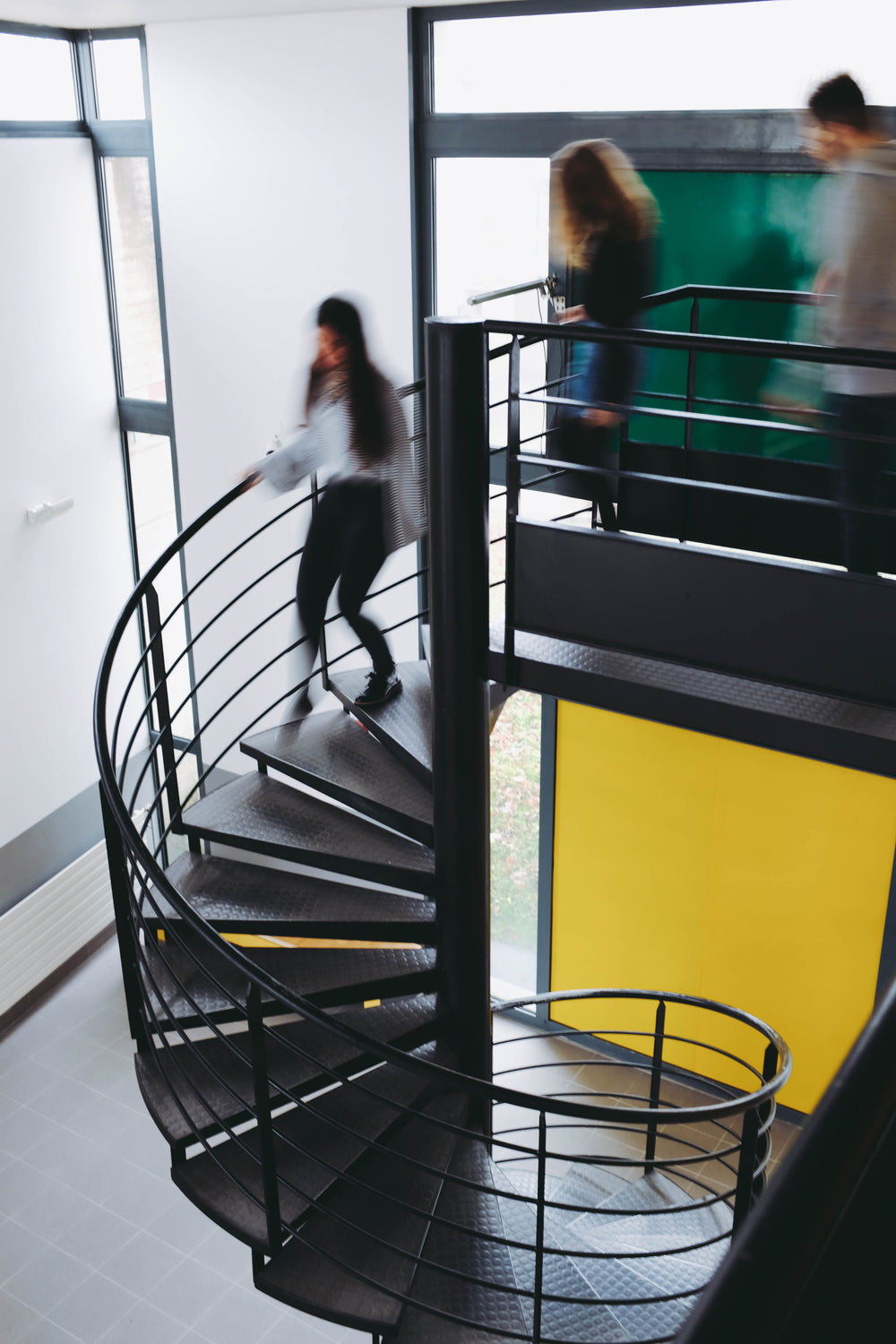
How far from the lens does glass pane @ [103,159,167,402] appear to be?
7125mm

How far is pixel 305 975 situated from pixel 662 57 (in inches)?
159

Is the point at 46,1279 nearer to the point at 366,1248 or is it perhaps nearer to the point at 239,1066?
the point at 239,1066

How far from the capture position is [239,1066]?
12.3 ft

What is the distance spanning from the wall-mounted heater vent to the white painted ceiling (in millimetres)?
4816

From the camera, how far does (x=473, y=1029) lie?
4.11 meters

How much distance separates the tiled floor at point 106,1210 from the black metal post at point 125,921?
1775mm

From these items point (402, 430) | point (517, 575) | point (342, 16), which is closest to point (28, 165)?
point (342, 16)

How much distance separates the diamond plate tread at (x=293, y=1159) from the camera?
332 cm

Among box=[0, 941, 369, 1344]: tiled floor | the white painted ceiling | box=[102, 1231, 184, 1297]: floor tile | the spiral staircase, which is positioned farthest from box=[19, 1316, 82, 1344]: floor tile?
the white painted ceiling

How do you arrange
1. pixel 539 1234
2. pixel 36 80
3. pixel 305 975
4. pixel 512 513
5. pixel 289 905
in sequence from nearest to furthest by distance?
1. pixel 539 1234
2. pixel 512 513
3. pixel 305 975
4. pixel 289 905
5. pixel 36 80

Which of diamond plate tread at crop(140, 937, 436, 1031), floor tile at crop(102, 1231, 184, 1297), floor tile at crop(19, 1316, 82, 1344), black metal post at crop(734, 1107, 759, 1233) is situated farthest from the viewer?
floor tile at crop(102, 1231, 184, 1297)

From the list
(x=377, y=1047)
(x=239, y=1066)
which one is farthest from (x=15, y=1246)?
(x=377, y=1047)

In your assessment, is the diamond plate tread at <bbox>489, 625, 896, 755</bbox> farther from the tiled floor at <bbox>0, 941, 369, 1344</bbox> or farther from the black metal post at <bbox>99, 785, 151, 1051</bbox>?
the tiled floor at <bbox>0, 941, 369, 1344</bbox>

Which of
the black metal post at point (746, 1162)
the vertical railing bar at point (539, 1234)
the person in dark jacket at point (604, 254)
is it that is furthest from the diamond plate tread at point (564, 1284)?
the person in dark jacket at point (604, 254)
